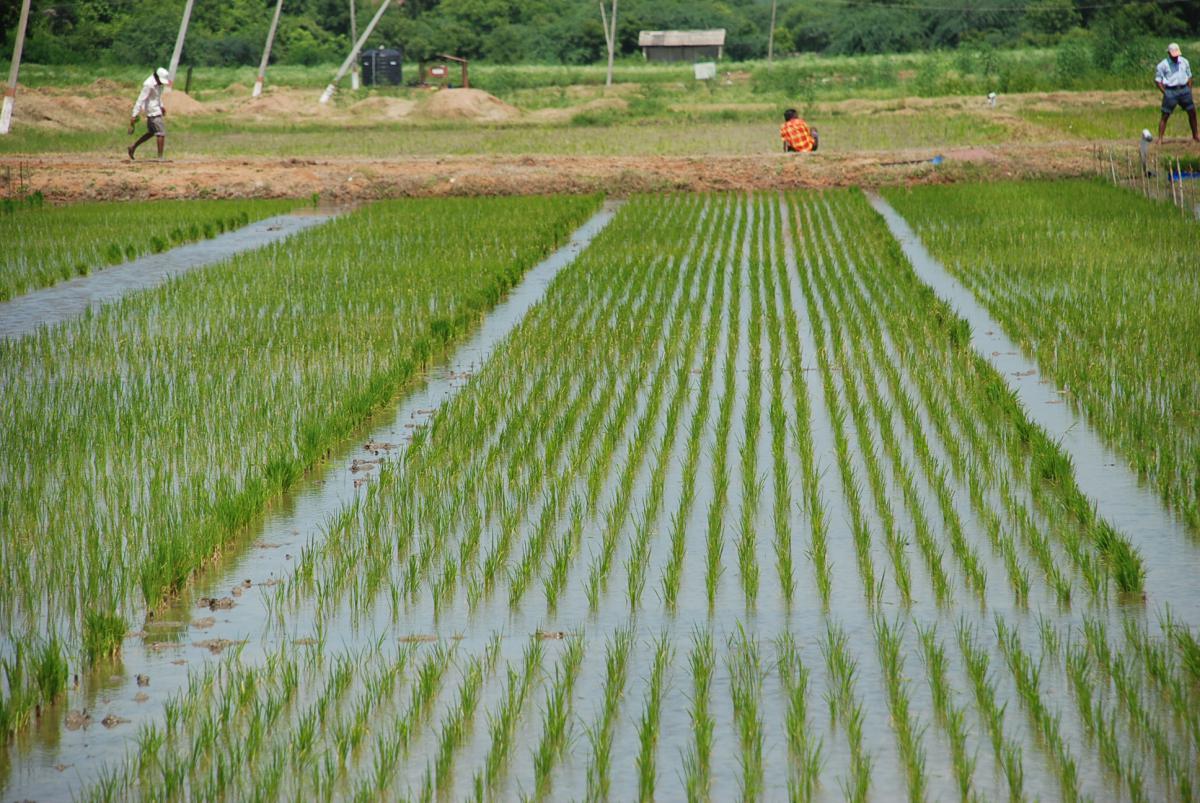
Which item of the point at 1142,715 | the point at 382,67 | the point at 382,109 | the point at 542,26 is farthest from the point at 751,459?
the point at 542,26

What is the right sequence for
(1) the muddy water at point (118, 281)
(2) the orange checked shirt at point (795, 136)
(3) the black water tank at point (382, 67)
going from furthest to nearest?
1. (3) the black water tank at point (382, 67)
2. (2) the orange checked shirt at point (795, 136)
3. (1) the muddy water at point (118, 281)

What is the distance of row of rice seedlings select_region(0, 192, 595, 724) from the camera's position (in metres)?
4.35

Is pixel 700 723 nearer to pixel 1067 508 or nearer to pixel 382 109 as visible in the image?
pixel 1067 508

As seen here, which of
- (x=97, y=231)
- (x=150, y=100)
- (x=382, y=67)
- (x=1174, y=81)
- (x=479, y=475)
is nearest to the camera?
(x=479, y=475)

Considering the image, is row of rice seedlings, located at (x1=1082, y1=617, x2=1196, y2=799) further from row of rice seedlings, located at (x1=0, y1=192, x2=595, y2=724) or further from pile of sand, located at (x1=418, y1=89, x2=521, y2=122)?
pile of sand, located at (x1=418, y1=89, x2=521, y2=122)

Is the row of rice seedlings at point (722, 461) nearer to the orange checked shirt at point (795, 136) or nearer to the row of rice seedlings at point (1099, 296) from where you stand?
the row of rice seedlings at point (1099, 296)

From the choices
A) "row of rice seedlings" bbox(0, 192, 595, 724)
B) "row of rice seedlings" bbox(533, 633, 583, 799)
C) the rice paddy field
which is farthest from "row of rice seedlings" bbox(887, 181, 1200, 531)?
"row of rice seedlings" bbox(0, 192, 595, 724)

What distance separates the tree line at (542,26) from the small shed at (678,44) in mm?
719

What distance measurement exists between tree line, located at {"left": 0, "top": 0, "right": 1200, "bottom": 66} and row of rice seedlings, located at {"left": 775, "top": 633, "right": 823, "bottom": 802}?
3845 cm

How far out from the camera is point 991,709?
3.31 meters

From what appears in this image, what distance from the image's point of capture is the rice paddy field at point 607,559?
3.22 m

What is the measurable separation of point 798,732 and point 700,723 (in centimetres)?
20

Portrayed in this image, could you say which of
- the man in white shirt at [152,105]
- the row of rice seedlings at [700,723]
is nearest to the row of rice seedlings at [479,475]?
the row of rice seedlings at [700,723]

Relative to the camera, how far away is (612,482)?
5449mm
